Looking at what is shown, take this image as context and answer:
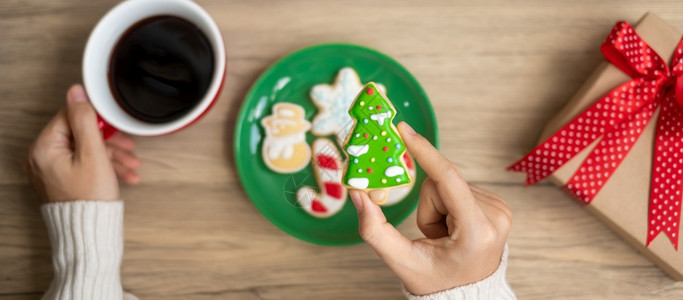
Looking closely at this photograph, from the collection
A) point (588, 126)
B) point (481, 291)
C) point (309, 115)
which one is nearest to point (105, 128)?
point (309, 115)

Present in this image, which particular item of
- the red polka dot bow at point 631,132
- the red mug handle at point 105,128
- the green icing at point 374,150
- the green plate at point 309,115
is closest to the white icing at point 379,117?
the green icing at point 374,150

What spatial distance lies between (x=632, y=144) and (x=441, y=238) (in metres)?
0.33

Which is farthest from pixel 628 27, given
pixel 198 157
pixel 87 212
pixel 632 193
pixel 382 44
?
pixel 87 212

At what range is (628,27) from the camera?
2.22 ft

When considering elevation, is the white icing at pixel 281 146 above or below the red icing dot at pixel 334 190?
above

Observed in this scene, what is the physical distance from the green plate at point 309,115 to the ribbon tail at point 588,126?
0.15 metres

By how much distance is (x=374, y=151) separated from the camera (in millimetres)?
557

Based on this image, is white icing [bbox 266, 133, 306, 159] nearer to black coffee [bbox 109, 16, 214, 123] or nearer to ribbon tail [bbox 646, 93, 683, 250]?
black coffee [bbox 109, 16, 214, 123]

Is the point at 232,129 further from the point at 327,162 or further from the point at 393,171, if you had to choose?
the point at 393,171

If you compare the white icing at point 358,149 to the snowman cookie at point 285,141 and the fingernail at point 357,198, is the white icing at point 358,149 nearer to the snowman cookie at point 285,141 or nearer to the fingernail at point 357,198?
the fingernail at point 357,198

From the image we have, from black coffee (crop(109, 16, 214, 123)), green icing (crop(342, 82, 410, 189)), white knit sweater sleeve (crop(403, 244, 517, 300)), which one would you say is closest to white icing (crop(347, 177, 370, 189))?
green icing (crop(342, 82, 410, 189))

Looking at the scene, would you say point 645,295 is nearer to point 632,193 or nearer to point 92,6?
point 632,193

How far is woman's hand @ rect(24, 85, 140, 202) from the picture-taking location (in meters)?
0.65

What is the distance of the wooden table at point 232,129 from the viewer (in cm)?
74
